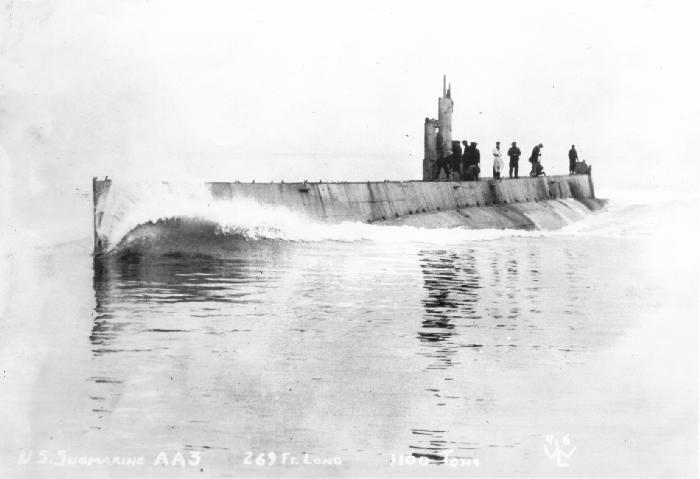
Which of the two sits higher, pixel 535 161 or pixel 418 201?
pixel 535 161

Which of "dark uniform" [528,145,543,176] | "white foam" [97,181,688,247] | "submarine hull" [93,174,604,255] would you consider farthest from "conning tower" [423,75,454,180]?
"dark uniform" [528,145,543,176]

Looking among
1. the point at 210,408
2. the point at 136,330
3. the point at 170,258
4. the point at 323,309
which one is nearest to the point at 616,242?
the point at 170,258

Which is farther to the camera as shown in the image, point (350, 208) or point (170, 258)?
point (350, 208)

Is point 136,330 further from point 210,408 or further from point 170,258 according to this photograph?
point 170,258

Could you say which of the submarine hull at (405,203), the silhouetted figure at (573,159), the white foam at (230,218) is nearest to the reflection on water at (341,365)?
the white foam at (230,218)

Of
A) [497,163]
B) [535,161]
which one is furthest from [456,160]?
[535,161]

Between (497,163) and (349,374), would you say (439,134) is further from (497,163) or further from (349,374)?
(349,374)

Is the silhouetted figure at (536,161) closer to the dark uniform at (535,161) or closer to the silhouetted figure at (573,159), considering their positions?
the dark uniform at (535,161)
